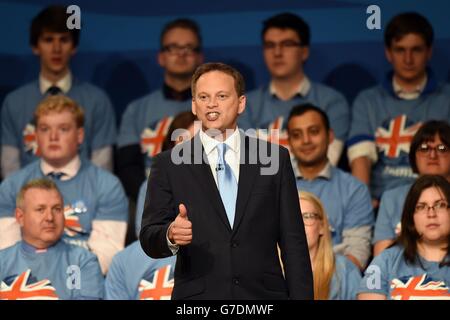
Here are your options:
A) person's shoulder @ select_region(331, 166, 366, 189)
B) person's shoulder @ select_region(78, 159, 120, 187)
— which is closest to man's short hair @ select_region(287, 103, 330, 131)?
person's shoulder @ select_region(331, 166, 366, 189)

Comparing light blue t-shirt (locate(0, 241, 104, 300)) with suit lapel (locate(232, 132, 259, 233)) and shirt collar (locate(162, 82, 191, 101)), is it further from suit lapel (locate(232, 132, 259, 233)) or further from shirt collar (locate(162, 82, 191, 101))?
suit lapel (locate(232, 132, 259, 233))

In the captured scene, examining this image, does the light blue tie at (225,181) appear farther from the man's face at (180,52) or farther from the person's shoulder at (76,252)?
the man's face at (180,52)

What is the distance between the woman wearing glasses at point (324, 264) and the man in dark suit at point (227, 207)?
1341mm

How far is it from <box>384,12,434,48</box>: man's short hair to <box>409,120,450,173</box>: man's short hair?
2.00 ft

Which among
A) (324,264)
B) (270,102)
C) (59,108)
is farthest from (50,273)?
(270,102)

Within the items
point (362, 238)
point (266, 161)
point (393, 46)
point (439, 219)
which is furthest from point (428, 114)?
point (266, 161)

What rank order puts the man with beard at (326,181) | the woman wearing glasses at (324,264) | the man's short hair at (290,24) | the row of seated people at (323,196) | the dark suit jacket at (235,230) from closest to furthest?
the dark suit jacket at (235,230) < the woman wearing glasses at (324,264) < the row of seated people at (323,196) < the man with beard at (326,181) < the man's short hair at (290,24)

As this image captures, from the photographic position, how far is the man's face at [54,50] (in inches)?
214

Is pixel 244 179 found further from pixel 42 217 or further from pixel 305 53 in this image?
pixel 305 53

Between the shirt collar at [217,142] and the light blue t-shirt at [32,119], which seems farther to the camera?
the light blue t-shirt at [32,119]

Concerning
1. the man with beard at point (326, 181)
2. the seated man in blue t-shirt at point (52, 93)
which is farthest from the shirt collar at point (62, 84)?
the man with beard at point (326, 181)

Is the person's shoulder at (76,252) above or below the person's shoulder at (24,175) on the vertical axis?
below

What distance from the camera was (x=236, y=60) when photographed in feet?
19.3
